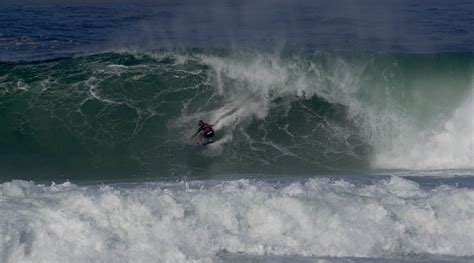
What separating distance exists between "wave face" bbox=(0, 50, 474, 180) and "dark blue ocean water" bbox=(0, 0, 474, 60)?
2.13 meters

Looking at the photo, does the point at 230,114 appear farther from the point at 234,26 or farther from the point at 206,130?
the point at 234,26

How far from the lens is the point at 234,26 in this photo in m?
30.5

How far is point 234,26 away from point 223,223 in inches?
701

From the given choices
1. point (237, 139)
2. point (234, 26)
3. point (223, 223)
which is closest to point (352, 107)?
point (237, 139)

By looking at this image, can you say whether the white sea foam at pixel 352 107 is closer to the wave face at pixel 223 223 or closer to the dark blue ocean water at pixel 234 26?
the dark blue ocean water at pixel 234 26

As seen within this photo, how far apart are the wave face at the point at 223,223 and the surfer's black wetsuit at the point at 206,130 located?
4943mm

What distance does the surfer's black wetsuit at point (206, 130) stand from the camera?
19984 mm

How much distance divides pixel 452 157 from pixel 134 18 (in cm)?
1738

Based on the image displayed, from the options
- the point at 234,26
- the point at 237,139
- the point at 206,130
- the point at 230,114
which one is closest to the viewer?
the point at 206,130

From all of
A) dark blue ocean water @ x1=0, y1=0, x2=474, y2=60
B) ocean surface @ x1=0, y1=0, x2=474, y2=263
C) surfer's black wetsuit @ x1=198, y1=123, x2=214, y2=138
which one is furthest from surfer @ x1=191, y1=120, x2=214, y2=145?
dark blue ocean water @ x1=0, y1=0, x2=474, y2=60

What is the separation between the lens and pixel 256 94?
73.2 feet

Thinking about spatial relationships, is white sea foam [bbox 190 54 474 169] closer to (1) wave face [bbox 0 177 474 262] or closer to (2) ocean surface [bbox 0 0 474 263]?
(2) ocean surface [bbox 0 0 474 263]

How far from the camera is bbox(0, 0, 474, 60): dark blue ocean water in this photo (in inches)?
1050

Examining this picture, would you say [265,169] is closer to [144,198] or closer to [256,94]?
[256,94]
